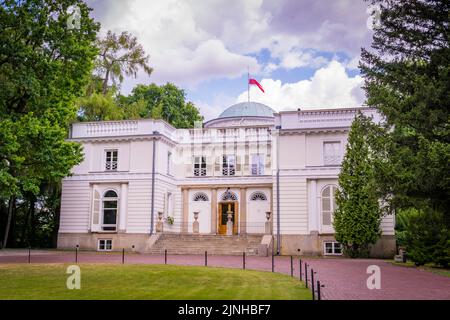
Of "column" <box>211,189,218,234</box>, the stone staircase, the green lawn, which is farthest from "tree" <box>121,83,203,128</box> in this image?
the green lawn

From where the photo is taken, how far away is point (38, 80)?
18672 millimetres

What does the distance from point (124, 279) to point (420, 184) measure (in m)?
10.1

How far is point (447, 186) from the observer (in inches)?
645

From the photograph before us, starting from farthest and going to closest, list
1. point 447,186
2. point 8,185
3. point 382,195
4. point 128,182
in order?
point 128,182
point 382,195
point 8,185
point 447,186

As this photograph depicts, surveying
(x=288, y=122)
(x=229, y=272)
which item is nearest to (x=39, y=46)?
(x=229, y=272)

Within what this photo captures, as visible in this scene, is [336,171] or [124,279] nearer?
[124,279]

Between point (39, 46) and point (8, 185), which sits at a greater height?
point (39, 46)

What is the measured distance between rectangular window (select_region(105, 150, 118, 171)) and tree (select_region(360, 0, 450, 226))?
65.0 feet

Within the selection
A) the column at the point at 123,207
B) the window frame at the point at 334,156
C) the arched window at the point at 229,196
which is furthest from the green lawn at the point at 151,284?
the arched window at the point at 229,196

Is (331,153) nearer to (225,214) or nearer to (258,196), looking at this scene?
(258,196)

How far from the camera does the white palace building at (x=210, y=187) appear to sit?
104ft

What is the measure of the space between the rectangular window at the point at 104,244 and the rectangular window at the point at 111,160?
16.0 ft

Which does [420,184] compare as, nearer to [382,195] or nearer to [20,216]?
[382,195]

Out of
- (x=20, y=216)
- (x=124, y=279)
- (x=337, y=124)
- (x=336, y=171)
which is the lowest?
(x=124, y=279)
